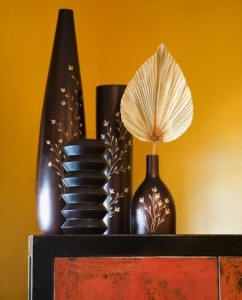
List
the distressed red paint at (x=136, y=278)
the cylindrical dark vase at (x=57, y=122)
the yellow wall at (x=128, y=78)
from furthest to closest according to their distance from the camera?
1. the yellow wall at (x=128, y=78)
2. the cylindrical dark vase at (x=57, y=122)
3. the distressed red paint at (x=136, y=278)

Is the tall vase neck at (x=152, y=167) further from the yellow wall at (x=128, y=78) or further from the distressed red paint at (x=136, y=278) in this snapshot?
the yellow wall at (x=128, y=78)

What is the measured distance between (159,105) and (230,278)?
50 centimetres

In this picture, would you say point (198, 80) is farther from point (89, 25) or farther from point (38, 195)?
point (38, 195)

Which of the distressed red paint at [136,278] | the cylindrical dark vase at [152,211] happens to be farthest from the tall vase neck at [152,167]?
the distressed red paint at [136,278]

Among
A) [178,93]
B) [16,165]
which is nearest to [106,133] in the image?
[178,93]

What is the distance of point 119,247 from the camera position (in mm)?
1153

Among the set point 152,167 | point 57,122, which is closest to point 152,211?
point 152,167

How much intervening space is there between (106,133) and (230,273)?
533 millimetres

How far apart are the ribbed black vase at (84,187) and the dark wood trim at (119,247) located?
3.0 inches

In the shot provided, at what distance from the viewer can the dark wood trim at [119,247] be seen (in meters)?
1.14

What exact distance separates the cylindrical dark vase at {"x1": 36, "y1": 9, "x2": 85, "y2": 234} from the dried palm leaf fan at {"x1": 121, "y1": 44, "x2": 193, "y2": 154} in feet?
0.46

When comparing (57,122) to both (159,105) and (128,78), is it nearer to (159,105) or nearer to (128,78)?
(159,105)

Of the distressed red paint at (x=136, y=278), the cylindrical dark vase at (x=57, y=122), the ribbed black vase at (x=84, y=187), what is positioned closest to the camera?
the distressed red paint at (x=136, y=278)

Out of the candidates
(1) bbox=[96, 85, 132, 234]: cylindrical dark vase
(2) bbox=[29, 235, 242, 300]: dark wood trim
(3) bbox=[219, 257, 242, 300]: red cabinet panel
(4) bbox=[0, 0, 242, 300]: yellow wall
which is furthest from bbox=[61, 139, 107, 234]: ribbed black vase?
(4) bbox=[0, 0, 242, 300]: yellow wall
